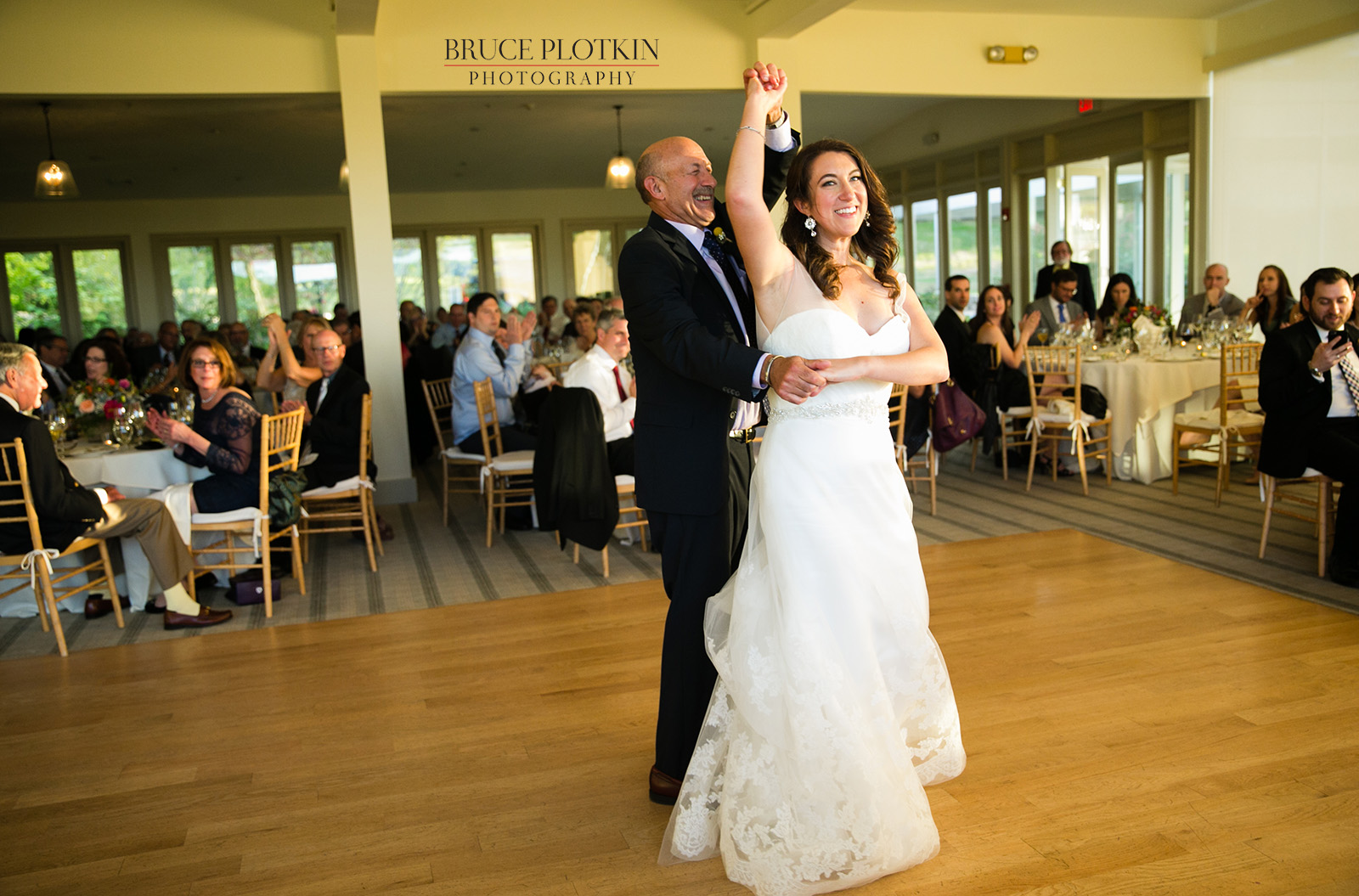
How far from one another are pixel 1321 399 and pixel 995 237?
346 inches

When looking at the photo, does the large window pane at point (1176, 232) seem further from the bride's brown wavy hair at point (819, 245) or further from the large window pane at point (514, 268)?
the large window pane at point (514, 268)

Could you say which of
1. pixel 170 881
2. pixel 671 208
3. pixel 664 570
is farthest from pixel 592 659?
pixel 671 208

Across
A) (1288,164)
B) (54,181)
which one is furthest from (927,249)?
(54,181)

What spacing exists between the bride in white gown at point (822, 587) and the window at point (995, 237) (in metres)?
11.3

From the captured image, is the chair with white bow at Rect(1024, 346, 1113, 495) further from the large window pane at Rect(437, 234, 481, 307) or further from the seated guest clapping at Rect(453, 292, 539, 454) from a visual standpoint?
the large window pane at Rect(437, 234, 481, 307)

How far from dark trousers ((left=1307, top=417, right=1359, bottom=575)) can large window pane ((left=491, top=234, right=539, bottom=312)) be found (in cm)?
1523

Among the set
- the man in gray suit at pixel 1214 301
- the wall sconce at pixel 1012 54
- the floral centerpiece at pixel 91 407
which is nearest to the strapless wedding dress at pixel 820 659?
the floral centerpiece at pixel 91 407

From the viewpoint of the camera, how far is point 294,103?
10438mm

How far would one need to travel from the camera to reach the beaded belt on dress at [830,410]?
2443 mm

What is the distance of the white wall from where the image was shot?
8.68 m

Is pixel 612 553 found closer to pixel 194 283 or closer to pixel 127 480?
pixel 127 480

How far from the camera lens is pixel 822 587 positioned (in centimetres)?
242

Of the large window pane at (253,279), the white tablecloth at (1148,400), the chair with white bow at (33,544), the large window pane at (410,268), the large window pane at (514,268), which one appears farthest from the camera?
the large window pane at (514,268)

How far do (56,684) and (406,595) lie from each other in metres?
1.59
